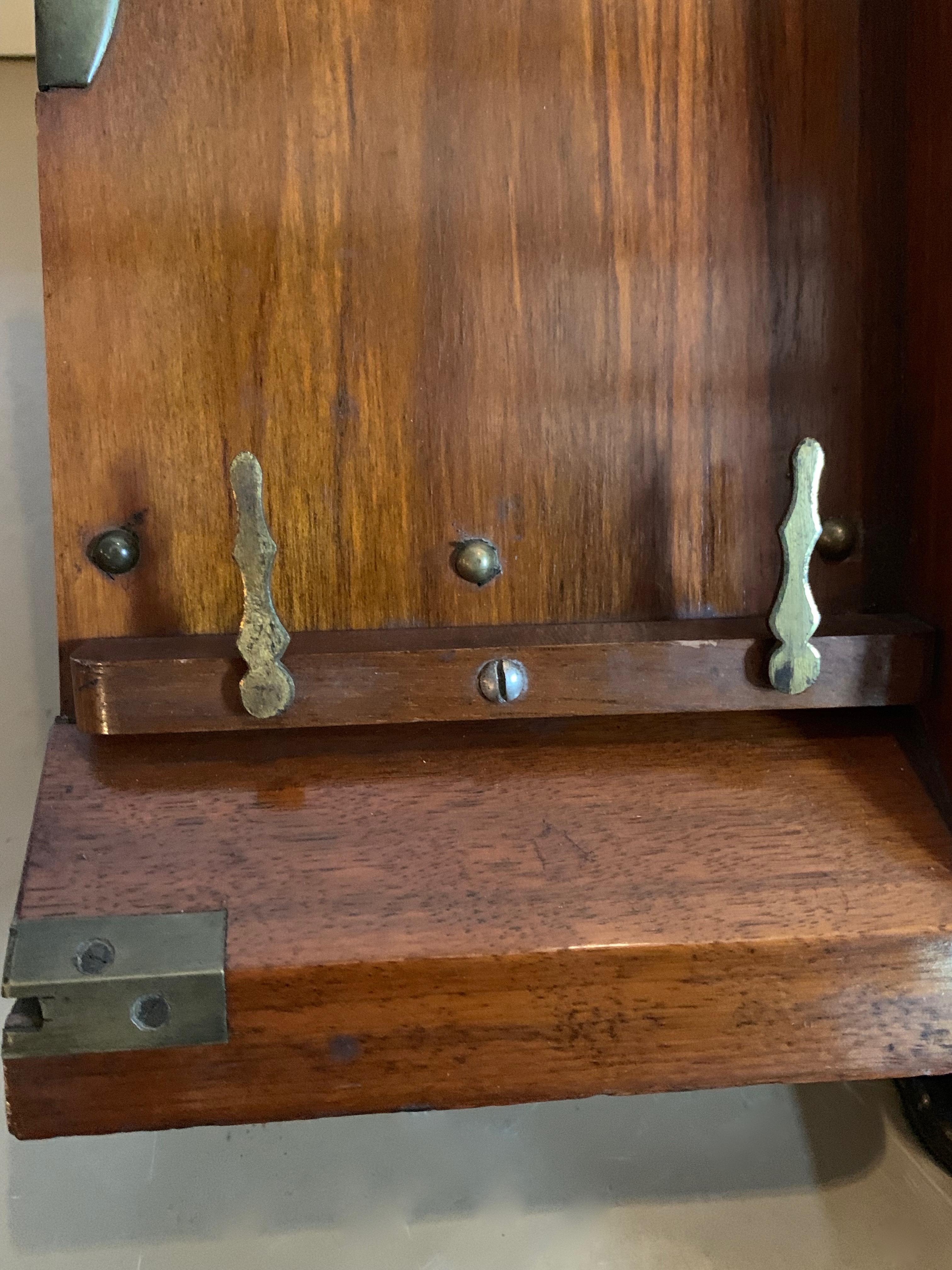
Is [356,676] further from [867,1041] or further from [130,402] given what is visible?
[867,1041]

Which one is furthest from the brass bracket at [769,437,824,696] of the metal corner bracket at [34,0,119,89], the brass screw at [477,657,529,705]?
the metal corner bracket at [34,0,119,89]

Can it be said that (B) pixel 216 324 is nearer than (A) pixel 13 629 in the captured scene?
Yes

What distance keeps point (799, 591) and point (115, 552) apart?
1.21 ft

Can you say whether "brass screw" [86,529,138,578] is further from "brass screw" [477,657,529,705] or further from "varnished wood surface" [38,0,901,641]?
"brass screw" [477,657,529,705]

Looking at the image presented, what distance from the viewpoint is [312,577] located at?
21.6 inches

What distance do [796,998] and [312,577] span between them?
338 millimetres

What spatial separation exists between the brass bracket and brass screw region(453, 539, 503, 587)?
0.16 meters

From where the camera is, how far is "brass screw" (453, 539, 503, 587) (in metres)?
0.54

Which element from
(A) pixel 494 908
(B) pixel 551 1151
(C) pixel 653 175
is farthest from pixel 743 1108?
(C) pixel 653 175

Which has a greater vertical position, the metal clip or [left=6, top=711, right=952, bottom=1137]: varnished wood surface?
the metal clip

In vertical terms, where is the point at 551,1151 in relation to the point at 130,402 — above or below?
below

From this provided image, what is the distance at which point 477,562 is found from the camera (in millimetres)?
542

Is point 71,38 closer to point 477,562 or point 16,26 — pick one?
Result: point 16,26

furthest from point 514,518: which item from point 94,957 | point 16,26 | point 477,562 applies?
point 16,26
